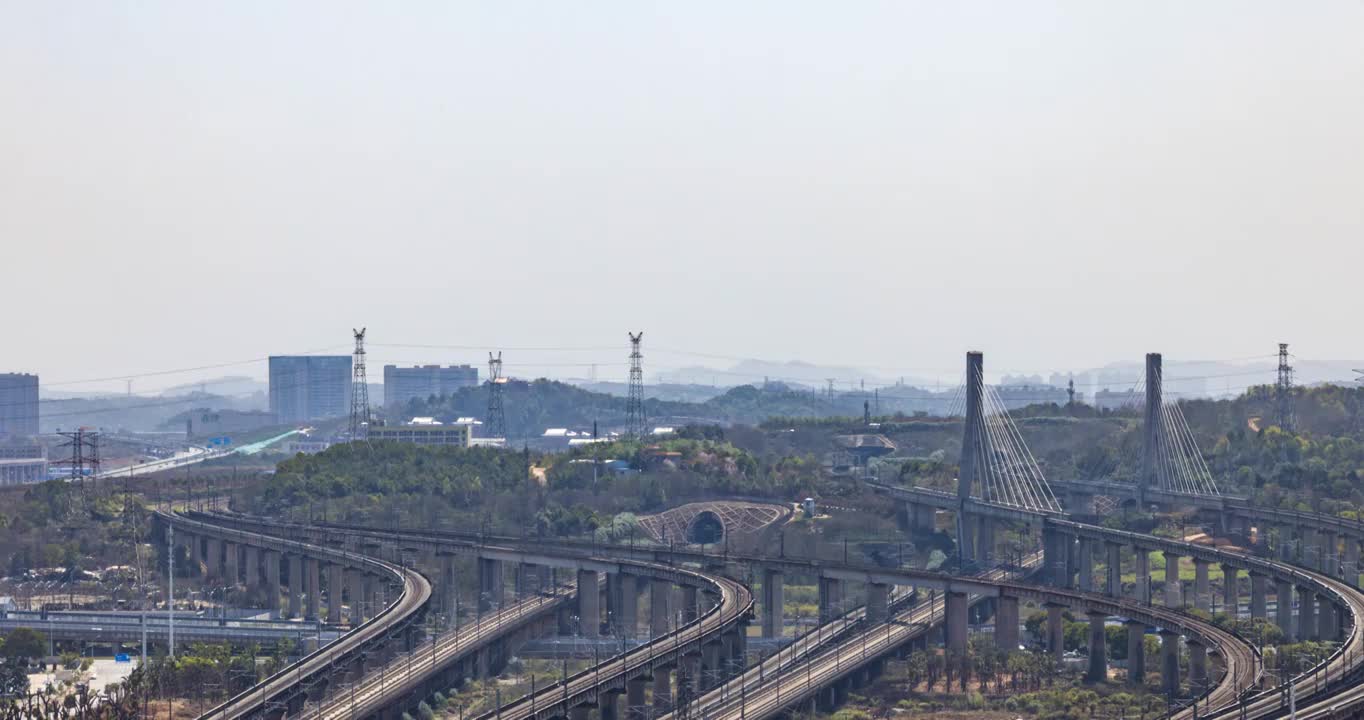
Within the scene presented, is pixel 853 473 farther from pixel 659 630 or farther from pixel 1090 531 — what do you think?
pixel 659 630

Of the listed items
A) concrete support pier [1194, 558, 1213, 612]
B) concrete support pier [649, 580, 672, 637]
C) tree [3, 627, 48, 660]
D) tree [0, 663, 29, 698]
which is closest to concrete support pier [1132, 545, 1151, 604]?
concrete support pier [1194, 558, 1213, 612]

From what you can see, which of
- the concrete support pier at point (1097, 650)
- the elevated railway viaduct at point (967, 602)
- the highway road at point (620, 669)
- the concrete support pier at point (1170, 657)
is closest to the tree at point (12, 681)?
the highway road at point (620, 669)

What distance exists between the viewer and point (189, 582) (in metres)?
99.4

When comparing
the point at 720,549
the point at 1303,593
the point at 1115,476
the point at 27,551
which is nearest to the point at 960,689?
the point at 1303,593

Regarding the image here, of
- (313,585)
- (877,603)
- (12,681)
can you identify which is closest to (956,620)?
(877,603)

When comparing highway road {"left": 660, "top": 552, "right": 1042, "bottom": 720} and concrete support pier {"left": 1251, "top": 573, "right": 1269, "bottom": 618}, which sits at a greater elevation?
concrete support pier {"left": 1251, "top": 573, "right": 1269, "bottom": 618}

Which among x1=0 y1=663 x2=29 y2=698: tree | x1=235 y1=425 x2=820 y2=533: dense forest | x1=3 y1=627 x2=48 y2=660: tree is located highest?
x1=235 y1=425 x2=820 y2=533: dense forest

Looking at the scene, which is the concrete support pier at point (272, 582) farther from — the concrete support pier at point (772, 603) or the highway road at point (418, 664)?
the concrete support pier at point (772, 603)

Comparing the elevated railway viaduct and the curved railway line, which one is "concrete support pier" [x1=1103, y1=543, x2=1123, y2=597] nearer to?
the elevated railway viaduct

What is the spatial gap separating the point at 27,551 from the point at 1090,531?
54.9m

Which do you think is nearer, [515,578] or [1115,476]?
[515,578]

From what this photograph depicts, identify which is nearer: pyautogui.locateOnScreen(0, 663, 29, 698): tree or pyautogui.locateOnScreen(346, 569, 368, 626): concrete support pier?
pyautogui.locateOnScreen(0, 663, 29, 698): tree

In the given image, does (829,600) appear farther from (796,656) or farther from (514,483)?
(514,483)

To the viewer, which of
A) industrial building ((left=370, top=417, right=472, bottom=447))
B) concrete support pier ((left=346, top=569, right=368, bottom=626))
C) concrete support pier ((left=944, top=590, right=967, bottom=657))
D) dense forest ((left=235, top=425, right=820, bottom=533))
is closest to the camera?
concrete support pier ((left=944, top=590, right=967, bottom=657))
